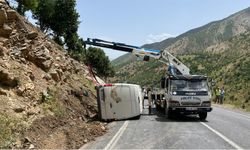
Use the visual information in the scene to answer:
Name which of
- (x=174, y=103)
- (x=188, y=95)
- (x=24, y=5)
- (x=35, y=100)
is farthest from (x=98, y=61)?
(x=35, y=100)

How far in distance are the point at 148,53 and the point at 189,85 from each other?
5978 mm

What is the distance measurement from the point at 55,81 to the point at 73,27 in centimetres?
2646

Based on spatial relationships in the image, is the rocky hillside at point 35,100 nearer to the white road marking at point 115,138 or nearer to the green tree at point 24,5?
the white road marking at point 115,138

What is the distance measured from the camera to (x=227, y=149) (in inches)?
449

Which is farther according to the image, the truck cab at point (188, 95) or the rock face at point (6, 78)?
the truck cab at point (188, 95)

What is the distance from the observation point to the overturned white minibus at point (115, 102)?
20094 mm

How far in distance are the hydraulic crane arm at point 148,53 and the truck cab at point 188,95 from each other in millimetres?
4223

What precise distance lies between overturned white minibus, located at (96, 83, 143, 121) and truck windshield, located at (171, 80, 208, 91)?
2330 mm

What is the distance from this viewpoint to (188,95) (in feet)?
65.9

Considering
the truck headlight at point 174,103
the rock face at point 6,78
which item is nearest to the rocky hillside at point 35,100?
the rock face at point 6,78

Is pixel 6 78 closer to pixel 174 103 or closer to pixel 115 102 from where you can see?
pixel 115 102

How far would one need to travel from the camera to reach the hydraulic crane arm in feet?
82.2

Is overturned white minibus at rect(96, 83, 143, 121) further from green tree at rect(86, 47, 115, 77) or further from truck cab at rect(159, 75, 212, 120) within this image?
green tree at rect(86, 47, 115, 77)

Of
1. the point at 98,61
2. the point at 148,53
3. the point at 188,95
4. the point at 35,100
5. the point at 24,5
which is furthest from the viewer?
the point at 98,61
